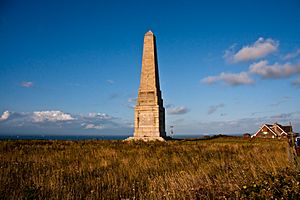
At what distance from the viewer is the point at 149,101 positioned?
3155cm

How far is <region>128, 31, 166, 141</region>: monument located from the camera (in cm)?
3114

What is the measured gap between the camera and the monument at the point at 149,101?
3114 cm

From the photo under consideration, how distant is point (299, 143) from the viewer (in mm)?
5617

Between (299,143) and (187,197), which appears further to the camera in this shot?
(299,143)

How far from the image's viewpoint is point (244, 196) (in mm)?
3998

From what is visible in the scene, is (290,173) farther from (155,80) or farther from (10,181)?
(155,80)

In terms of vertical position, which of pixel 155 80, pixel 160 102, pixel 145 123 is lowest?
pixel 145 123

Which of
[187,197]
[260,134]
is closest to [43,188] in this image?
[187,197]

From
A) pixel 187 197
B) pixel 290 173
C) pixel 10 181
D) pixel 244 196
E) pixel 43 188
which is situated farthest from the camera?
pixel 10 181

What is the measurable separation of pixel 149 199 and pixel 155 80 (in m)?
27.4

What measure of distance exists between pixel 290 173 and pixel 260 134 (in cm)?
5115

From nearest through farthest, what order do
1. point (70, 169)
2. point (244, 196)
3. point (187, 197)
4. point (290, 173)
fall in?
point (244, 196) < point (187, 197) < point (290, 173) < point (70, 169)

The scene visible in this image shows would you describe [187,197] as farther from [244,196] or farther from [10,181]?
[10,181]

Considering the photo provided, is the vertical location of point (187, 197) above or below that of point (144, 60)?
below
